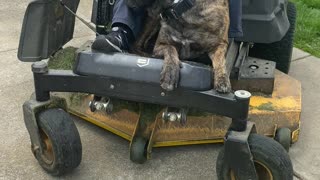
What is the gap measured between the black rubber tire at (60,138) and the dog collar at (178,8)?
70 cm

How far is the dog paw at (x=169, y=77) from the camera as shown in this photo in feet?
7.19

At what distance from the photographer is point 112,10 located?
2936 millimetres

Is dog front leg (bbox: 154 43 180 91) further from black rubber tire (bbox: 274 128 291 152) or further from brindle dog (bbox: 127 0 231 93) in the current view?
black rubber tire (bbox: 274 128 291 152)

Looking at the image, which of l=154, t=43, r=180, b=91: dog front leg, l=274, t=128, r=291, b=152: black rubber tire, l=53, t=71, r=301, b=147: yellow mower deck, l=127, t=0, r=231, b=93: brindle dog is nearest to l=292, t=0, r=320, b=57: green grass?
l=53, t=71, r=301, b=147: yellow mower deck

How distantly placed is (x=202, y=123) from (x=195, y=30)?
499 mm

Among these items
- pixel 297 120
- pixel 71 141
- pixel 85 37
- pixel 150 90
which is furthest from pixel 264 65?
pixel 85 37

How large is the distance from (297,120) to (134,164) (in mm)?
912

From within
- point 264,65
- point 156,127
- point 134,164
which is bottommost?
point 134,164

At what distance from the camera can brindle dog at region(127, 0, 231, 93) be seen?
2461 mm

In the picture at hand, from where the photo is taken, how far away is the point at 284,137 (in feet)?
8.55

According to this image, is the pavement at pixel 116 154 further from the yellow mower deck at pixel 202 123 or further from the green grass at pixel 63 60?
the green grass at pixel 63 60

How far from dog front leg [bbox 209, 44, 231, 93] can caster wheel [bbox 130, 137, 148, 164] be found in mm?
553

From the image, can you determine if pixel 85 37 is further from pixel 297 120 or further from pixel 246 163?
pixel 246 163

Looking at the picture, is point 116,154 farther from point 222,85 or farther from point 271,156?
point 271,156
